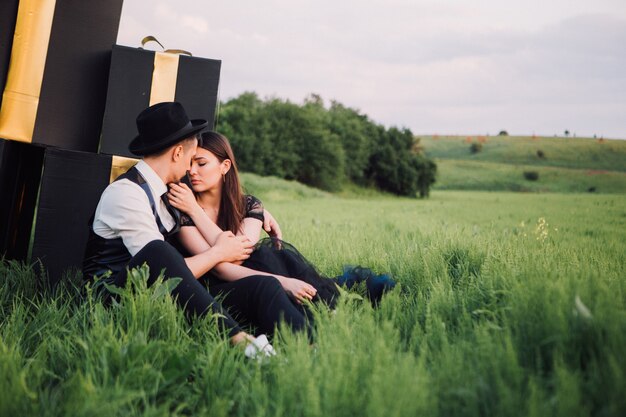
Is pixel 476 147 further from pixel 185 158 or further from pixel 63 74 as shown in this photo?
pixel 185 158

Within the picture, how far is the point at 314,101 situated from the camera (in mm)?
65625

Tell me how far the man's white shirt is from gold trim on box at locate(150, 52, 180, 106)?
1356mm

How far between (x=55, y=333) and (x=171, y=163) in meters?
1.21

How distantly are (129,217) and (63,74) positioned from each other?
1.75 metres

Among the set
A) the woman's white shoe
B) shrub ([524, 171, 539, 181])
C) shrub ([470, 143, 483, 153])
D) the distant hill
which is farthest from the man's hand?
shrub ([470, 143, 483, 153])

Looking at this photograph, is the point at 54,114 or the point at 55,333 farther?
the point at 54,114

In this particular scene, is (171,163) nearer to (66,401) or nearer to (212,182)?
(212,182)

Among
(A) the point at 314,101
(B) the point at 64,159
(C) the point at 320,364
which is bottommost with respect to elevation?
(C) the point at 320,364

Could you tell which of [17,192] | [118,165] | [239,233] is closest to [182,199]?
[239,233]

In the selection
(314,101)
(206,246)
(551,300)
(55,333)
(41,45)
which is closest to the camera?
(551,300)

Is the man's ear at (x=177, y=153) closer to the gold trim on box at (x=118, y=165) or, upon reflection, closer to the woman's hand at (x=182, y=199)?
the woman's hand at (x=182, y=199)

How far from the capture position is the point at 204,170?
3617 millimetres

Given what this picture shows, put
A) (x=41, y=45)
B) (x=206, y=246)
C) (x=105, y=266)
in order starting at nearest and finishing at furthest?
(x=105, y=266) → (x=206, y=246) → (x=41, y=45)

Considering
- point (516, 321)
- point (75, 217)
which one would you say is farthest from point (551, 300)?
point (75, 217)
